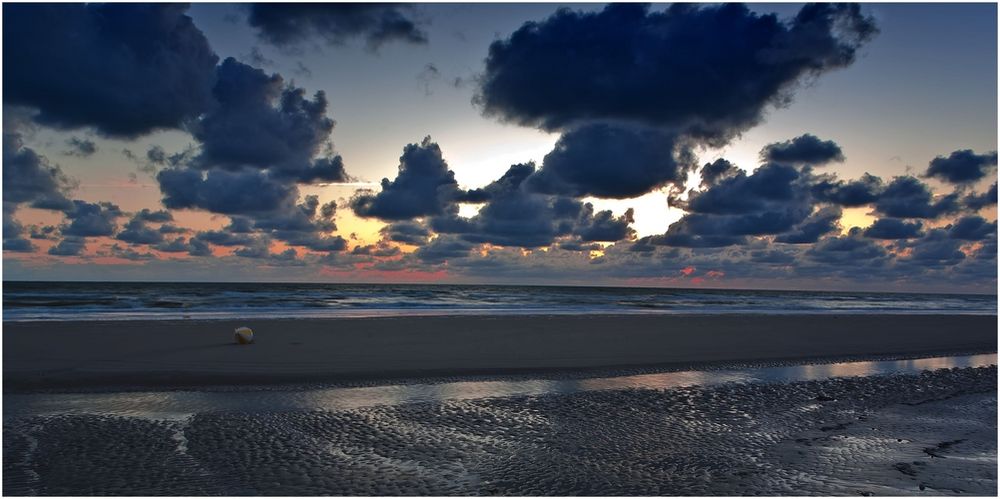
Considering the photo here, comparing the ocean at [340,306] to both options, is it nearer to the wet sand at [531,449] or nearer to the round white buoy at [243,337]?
the round white buoy at [243,337]

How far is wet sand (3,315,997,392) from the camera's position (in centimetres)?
1220

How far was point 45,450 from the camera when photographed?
22.8ft

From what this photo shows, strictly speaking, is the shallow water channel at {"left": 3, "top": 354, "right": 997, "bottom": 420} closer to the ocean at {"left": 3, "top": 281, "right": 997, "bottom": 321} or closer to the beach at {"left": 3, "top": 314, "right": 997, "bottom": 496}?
the beach at {"left": 3, "top": 314, "right": 997, "bottom": 496}

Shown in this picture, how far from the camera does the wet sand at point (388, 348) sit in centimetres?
1220

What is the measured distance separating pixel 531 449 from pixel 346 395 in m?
4.30

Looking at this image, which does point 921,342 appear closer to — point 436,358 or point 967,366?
point 967,366

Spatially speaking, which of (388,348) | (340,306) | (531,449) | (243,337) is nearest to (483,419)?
A: (531,449)

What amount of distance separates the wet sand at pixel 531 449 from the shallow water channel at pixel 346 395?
462mm

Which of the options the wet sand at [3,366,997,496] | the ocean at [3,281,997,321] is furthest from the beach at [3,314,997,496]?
the ocean at [3,281,997,321]

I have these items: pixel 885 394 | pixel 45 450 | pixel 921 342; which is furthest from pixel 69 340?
pixel 921 342

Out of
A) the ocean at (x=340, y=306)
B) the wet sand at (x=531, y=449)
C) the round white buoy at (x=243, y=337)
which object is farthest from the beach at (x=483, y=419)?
the ocean at (x=340, y=306)

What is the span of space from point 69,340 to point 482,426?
13.7 m

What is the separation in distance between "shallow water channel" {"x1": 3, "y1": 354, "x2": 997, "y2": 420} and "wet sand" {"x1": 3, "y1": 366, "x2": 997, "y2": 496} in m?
0.46

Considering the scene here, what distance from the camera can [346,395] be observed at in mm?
10484
